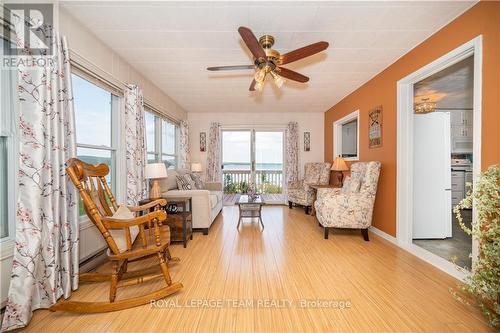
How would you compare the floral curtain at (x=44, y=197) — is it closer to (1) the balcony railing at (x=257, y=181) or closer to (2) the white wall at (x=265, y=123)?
(2) the white wall at (x=265, y=123)

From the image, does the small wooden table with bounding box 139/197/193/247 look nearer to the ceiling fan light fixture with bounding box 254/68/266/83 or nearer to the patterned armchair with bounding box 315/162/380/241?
the ceiling fan light fixture with bounding box 254/68/266/83

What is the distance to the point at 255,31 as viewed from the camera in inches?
92.5

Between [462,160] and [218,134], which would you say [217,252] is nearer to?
[218,134]

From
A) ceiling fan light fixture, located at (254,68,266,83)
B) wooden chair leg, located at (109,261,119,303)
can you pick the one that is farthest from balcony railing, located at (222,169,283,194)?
wooden chair leg, located at (109,261,119,303)

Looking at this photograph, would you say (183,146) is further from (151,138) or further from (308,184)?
(308,184)

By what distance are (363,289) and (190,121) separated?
18.3ft

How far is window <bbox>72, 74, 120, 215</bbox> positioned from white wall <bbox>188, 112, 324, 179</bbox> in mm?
3235

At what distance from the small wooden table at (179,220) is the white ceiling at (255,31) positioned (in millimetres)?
1950

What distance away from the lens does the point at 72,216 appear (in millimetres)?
1948

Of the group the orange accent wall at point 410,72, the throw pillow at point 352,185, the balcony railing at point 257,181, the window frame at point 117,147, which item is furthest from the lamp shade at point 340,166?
the window frame at point 117,147

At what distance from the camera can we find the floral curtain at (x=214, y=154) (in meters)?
6.09

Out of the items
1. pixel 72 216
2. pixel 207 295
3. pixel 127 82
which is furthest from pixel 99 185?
pixel 127 82

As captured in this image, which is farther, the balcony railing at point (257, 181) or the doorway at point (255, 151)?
the balcony railing at point (257, 181)

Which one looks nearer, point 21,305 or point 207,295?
point 21,305
